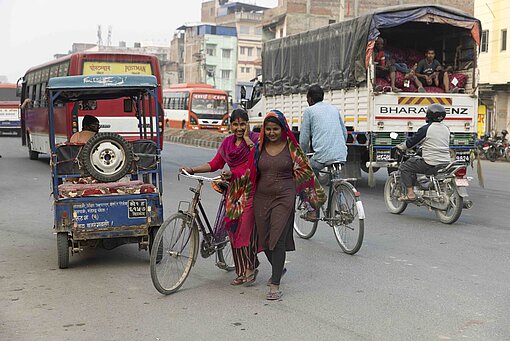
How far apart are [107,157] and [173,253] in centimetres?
198

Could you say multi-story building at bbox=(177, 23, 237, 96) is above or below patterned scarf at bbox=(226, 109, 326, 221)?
above

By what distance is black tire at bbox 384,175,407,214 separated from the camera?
11.1 m

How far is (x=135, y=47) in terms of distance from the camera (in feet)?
411

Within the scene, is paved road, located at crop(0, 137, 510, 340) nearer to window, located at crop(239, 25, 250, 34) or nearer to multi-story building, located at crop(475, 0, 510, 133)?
multi-story building, located at crop(475, 0, 510, 133)

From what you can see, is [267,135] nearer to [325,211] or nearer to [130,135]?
[325,211]

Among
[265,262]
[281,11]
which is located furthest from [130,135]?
[281,11]

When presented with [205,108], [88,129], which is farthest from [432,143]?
[205,108]

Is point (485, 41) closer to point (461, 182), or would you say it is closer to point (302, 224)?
point (461, 182)

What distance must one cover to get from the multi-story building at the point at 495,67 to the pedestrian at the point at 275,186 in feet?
95.3

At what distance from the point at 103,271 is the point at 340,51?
30.5 ft

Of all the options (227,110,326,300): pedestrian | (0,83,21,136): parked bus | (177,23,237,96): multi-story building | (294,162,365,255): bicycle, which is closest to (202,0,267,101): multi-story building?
(177,23,237,96): multi-story building

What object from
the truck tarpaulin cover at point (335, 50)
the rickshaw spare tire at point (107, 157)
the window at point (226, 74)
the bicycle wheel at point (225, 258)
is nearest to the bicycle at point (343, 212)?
the bicycle wheel at point (225, 258)

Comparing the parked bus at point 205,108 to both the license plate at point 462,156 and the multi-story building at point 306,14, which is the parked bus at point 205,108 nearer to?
the multi-story building at point 306,14

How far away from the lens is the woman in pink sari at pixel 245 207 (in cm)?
645
